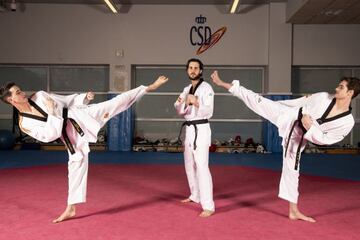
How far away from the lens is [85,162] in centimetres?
422

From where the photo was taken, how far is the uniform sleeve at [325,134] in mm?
3850

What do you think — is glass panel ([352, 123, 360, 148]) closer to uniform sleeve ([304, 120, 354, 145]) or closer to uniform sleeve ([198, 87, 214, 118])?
uniform sleeve ([304, 120, 354, 145])

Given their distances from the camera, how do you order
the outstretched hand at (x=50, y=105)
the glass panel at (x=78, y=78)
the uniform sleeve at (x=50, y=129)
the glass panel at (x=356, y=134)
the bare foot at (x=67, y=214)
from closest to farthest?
the uniform sleeve at (x=50, y=129) → the outstretched hand at (x=50, y=105) → the bare foot at (x=67, y=214) → the glass panel at (x=356, y=134) → the glass panel at (x=78, y=78)

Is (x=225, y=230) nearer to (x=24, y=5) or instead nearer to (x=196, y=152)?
(x=196, y=152)

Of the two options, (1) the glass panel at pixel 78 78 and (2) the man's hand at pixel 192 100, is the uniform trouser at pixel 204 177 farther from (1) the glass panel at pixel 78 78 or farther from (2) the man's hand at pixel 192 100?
(1) the glass panel at pixel 78 78

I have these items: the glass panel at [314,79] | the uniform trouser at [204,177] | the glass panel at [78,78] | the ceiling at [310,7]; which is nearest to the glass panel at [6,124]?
the glass panel at [78,78]

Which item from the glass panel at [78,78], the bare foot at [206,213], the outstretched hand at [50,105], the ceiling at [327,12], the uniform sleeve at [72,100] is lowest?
the bare foot at [206,213]

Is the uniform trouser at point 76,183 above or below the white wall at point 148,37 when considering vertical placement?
below

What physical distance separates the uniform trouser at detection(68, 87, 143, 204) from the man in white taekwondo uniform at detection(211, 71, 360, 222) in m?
1.04

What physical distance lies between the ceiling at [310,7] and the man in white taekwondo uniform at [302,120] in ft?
17.7

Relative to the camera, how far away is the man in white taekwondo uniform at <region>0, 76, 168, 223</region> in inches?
153

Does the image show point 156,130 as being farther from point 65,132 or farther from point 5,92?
point 5,92

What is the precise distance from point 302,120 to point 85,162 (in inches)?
86.6

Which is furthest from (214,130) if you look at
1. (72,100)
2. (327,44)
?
(72,100)
